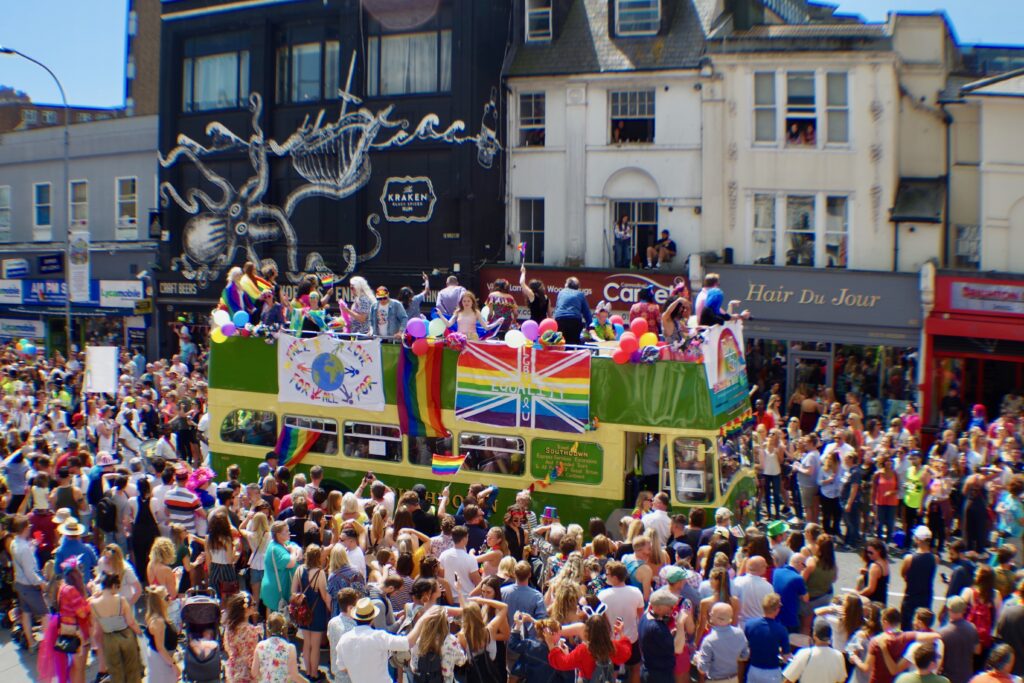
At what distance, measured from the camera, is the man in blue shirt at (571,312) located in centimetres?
1459

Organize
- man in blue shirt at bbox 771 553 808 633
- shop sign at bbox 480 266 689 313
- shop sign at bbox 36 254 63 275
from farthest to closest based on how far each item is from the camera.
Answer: shop sign at bbox 36 254 63 275
shop sign at bbox 480 266 689 313
man in blue shirt at bbox 771 553 808 633

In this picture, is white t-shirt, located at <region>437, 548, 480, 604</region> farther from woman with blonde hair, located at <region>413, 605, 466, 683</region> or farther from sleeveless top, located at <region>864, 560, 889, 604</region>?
sleeveless top, located at <region>864, 560, 889, 604</region>

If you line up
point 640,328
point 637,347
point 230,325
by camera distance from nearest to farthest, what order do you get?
point 637,347 < point 640,328 < point 230,325

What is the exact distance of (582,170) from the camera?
25922mm

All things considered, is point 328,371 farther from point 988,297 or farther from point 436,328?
point 988,297

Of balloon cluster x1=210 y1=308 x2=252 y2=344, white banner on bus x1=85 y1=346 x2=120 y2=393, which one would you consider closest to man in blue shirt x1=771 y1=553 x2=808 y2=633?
balloon cluster x1=210 y1=308 x2=252 y2=344

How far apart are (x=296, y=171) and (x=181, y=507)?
673 inches

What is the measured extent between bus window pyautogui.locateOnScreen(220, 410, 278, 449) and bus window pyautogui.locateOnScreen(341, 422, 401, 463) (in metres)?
1.34

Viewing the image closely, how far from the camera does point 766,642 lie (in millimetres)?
9336

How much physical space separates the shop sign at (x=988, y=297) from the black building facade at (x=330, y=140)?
1096cm

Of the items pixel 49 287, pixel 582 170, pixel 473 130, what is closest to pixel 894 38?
pixel 582 170

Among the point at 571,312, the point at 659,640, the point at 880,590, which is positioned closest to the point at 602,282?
the point at 571,312

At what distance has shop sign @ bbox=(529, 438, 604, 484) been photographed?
13898 millimetres

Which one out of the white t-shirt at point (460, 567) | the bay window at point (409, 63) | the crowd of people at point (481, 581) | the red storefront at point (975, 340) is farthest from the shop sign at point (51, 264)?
the white t-shirt at point (460, 567)
